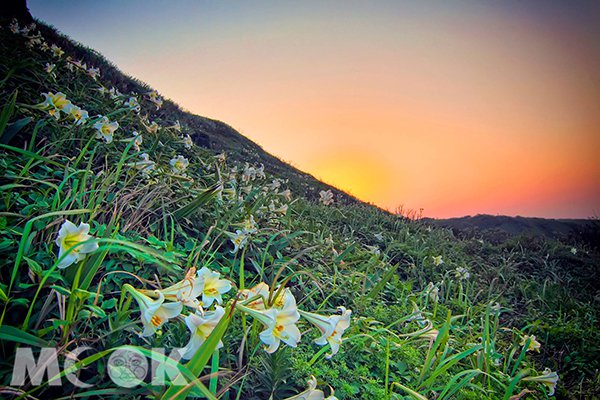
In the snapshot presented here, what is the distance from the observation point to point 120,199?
7.64 feet

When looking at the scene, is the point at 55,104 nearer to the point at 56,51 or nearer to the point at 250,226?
the point at 250,226

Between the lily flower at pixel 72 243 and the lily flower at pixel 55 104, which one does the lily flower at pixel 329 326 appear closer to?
the lily flower at pixel 72 243

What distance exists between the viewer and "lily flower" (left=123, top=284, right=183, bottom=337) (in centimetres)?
103

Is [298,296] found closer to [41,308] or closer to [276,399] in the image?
[276,399]

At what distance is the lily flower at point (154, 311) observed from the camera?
1034 millimetres

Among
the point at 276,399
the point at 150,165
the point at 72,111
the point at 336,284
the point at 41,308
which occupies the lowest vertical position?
the point at 276,399

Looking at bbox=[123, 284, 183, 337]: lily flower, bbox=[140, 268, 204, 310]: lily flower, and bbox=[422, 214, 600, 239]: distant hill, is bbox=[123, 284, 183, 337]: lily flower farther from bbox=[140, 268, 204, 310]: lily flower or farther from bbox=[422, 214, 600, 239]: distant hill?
bbox=[422, 214, 600, 239]: distant hill

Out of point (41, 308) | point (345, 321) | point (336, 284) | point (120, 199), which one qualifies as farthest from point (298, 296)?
point (41, 308)

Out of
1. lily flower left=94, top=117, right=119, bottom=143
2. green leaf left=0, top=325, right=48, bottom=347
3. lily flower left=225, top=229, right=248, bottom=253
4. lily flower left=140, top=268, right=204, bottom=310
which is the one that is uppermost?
lily flower left=94, top=117, right=119, bottom=143

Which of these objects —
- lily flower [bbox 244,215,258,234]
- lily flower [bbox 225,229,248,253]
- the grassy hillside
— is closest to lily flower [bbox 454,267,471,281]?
the grassy hillside

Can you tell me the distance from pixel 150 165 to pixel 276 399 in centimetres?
210

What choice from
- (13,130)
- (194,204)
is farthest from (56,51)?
(194,204)

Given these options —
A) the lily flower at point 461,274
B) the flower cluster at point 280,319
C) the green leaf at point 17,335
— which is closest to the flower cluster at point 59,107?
the green leaf at point 17,335

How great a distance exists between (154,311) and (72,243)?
452mm
